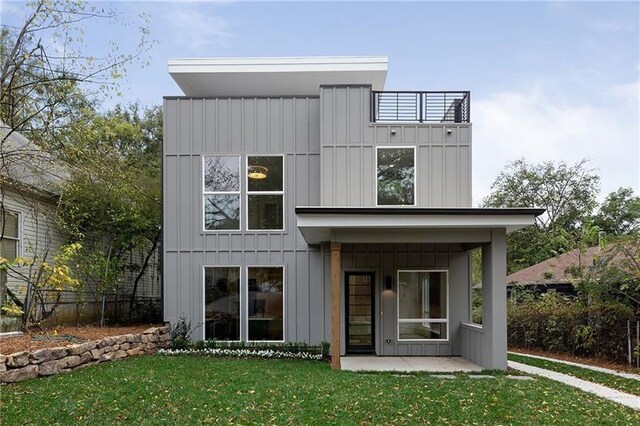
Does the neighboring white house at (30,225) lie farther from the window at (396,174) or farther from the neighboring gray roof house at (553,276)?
the neighboring gray roof house at (553,276)

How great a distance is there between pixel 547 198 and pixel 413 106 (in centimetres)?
2122

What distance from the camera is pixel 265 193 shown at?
12.5m

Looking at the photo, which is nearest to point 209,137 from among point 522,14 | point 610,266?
point 522,14

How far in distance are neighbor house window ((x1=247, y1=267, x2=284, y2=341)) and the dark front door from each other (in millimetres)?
1582

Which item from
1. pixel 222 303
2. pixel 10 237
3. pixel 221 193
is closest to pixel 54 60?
pixel 221 193

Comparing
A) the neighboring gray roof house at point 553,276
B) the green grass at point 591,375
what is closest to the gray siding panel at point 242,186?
the green grass at point 591,375

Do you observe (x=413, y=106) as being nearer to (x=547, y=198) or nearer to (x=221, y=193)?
(x=221, y=193)

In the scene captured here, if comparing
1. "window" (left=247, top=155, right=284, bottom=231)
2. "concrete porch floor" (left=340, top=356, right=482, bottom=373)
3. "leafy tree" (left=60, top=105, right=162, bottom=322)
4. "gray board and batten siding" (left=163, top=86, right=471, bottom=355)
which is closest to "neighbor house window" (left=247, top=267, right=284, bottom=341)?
"gray board and batten siding" (left=163, top=86, right=471, bottom=355)

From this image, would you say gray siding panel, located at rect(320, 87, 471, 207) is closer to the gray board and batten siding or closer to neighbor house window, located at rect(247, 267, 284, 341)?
the gray board and batten siding

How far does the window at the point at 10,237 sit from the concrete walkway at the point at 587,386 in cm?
1135

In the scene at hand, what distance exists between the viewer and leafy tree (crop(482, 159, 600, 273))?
95.8ft

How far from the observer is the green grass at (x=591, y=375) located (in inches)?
340

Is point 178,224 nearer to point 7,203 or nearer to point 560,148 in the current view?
point 7,203

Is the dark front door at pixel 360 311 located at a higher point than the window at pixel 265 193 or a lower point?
lower
